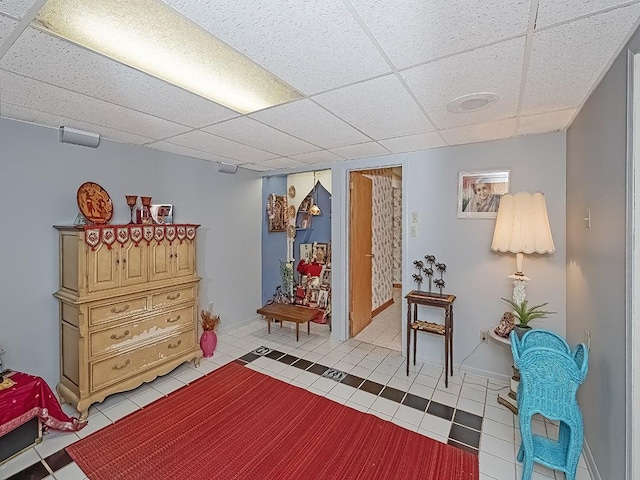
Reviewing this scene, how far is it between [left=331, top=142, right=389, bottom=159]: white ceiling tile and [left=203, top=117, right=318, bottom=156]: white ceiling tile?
0.33 metres

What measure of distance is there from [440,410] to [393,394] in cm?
40

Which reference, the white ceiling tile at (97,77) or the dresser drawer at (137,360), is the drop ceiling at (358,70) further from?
the dresser drawer at (137,360)

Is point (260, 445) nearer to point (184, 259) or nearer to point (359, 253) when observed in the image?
point (184, 259)

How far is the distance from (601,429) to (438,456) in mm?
928

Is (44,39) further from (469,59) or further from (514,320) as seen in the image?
(514,320)

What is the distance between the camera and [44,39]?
1.30 metres

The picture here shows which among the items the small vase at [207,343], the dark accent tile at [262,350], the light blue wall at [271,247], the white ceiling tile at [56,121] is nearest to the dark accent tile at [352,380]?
the dark accent tile at [262,350]

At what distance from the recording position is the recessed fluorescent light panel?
1.15 meters

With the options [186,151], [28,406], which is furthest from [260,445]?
[186,151]

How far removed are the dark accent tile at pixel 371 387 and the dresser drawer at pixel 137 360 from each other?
1830 mm

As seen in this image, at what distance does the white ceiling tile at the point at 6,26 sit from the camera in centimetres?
117

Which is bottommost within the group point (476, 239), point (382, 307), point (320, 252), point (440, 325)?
point (382, 307)

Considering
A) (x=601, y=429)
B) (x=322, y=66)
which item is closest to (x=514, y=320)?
(x=601, y=429)

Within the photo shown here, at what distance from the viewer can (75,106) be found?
6.64 ft
